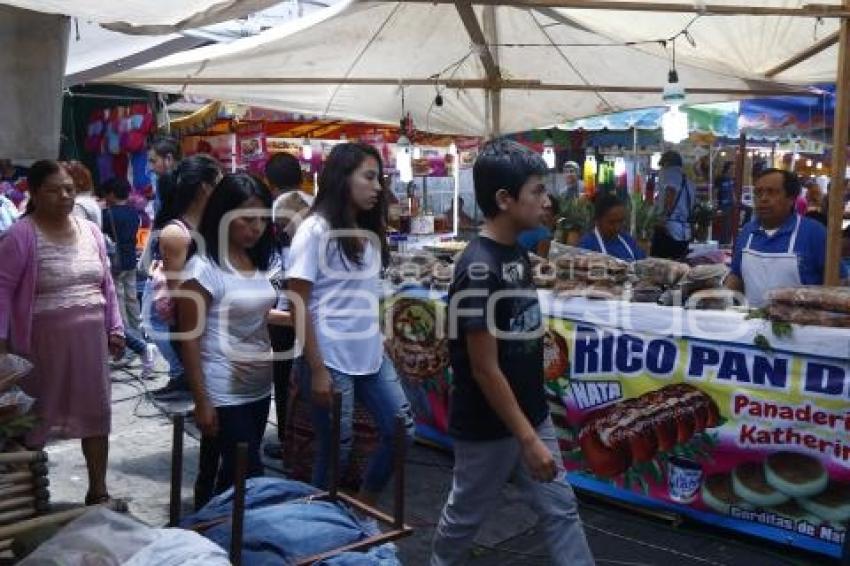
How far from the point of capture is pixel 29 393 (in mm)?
3900

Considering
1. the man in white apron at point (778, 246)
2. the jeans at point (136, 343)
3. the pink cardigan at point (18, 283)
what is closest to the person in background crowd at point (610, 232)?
the man in white apron at point (778, 246)

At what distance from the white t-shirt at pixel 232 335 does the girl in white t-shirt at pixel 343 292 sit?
0.20 meters

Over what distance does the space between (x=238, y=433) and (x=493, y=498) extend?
44.1 inches

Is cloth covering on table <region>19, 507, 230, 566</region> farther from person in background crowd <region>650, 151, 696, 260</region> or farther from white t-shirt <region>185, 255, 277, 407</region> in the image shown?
person in background crowd <region>650, 151, 696, 260</region>

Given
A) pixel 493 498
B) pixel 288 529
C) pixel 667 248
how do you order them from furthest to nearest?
1. pixel 667 248
2. pixel 493 498
3. pixel 288 529

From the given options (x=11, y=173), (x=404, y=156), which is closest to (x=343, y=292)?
(x=404, y=156)

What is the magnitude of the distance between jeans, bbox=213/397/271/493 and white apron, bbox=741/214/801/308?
2.93 metres

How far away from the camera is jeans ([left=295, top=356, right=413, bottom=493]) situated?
362cm

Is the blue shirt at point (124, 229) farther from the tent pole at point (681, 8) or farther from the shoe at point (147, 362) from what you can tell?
the tent pole at point (681, 8)

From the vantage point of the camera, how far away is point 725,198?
13.2 m

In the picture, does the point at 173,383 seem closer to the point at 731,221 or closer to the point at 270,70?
the point at 270,70

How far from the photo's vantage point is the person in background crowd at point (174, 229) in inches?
159

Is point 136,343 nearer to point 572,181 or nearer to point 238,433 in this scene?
point 238,433

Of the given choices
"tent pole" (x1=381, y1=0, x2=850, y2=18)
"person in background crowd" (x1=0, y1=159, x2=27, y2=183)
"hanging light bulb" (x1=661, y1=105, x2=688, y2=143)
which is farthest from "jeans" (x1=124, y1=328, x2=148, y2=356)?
"hanging light bulb" (x1=661, y1=105, x2=688, y2=143)
